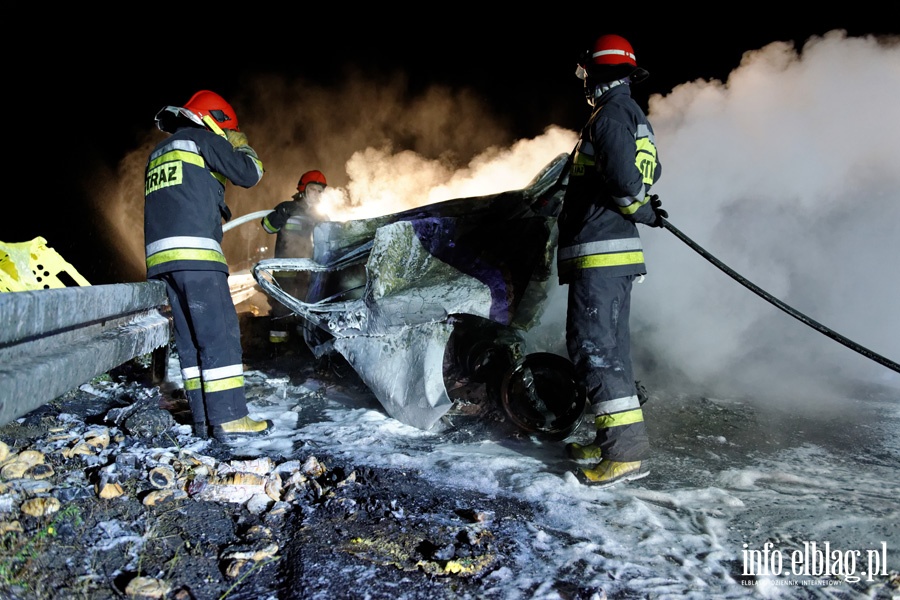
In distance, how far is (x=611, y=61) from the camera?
277 cm

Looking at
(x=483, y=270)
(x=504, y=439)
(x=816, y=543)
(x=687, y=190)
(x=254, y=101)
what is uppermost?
A: (x=254, y=101)

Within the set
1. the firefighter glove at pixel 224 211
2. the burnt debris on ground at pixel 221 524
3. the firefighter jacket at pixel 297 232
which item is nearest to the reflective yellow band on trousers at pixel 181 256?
the firefighter glove at pixel 224 211

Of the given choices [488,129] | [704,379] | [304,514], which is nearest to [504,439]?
[304,514]

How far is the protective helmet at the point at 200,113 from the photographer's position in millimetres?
3057

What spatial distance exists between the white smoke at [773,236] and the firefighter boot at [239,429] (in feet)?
11.8

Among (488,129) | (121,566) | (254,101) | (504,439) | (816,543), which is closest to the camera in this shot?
(121,566)

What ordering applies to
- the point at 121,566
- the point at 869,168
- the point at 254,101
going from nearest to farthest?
the point at 121,566 → the point at 869,168 → the point at 254,101

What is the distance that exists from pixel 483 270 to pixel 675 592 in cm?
213

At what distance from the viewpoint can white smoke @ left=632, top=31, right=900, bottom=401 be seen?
4.57 metres

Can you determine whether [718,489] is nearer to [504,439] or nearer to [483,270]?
[504,439]

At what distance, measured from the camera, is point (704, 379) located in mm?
4734

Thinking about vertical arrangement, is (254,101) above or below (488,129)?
above

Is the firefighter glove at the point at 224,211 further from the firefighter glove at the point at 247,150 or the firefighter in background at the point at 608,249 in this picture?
the firefighter in background at the point at 608,249

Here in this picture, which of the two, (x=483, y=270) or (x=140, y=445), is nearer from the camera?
(x=140, y=445)
